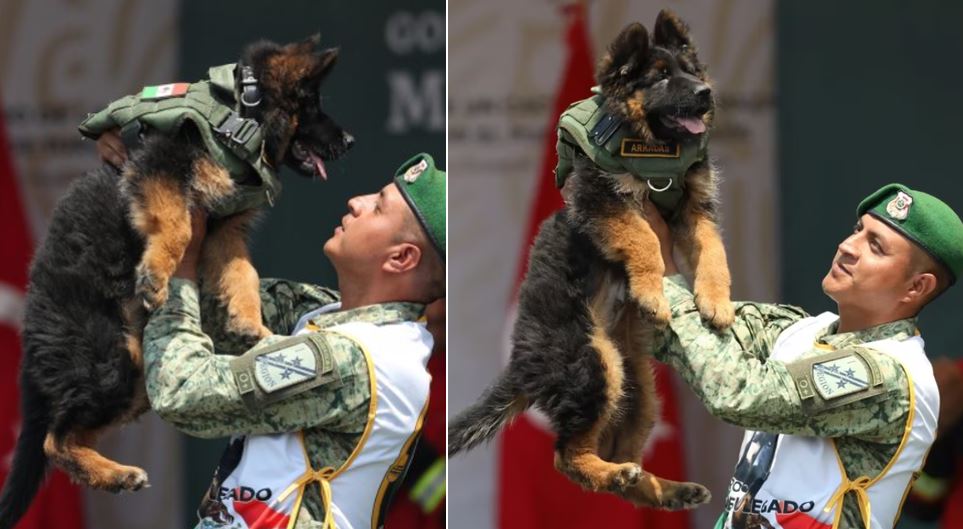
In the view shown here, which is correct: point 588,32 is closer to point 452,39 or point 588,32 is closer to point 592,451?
point 452,39

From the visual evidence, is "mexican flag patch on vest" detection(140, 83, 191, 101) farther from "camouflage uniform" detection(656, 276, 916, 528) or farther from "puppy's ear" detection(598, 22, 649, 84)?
"camouflage uniform" detection(656, 276, 916, 528)

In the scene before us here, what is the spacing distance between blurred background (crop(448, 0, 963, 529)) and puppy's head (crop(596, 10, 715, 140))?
187 cm

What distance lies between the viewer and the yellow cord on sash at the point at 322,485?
3.40 m

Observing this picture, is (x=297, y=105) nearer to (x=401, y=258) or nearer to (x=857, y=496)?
(x=401, y=258)

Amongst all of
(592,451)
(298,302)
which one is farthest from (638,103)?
(298,302)

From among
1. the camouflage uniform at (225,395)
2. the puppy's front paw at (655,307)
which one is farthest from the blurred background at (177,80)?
the puppy's front paw at (655,307)

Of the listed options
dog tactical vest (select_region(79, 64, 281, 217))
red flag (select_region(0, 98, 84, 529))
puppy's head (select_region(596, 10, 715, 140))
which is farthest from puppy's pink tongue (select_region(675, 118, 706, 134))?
red flag (select_region(0, 98, 84, 529))

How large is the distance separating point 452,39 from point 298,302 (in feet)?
5.33

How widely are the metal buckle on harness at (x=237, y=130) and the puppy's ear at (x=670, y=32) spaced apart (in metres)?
0.98

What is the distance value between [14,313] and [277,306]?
1532mm

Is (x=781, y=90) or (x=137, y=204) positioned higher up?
(x=781, y=90)

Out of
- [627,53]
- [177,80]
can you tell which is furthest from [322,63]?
[177,80]

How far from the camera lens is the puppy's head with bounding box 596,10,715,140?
10.6 feet

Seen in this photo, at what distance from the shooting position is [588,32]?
17.2 ft
